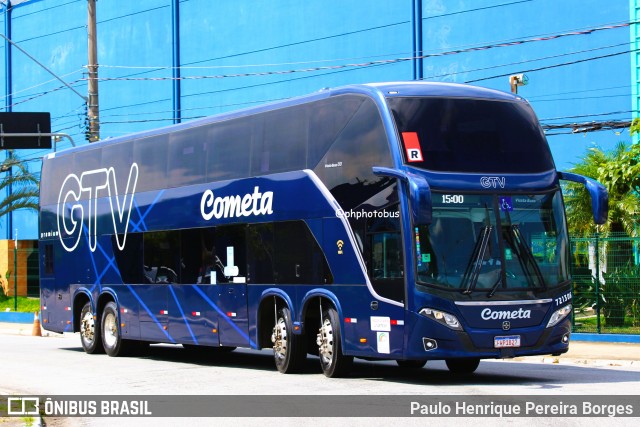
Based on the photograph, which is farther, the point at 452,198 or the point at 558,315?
the point at 558,315

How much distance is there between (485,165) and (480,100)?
1088mm

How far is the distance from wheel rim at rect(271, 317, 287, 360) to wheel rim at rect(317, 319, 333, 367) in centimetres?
96

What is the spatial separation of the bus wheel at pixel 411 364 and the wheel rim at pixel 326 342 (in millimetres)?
2145

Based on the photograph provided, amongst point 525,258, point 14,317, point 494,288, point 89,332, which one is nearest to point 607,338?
point 525,258

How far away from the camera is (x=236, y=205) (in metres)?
19.5

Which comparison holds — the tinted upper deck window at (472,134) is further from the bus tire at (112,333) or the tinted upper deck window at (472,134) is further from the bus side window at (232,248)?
the bus tire at (112,333)

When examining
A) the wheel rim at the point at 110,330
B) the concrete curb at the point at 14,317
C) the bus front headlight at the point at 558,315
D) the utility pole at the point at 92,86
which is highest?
the utility pole at the point at 92,86

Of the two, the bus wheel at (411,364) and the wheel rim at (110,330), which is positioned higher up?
the wheel rim at (110,330)

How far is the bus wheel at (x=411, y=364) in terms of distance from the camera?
1917cm

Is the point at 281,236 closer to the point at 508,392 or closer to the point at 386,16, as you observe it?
the point at 508,392

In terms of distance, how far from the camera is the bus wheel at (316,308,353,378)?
17.1 metres

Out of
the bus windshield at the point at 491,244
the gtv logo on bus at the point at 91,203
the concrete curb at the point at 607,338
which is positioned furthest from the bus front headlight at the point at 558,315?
the gtv logo on bus at the point at 91,203

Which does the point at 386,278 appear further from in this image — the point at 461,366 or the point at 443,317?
the point at 461,366

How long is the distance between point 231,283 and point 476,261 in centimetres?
549
